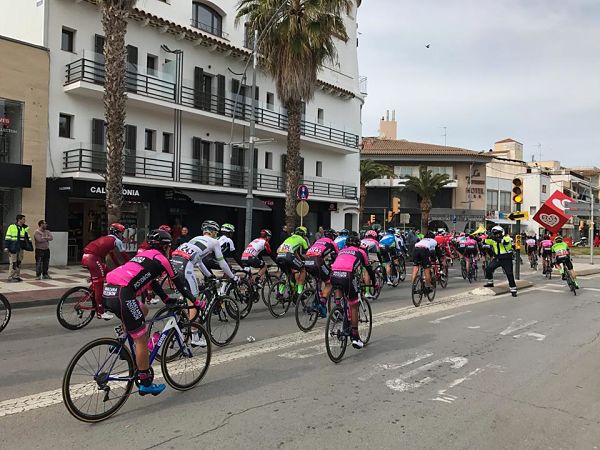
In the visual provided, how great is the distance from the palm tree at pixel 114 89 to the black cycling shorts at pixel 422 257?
8.69 meters

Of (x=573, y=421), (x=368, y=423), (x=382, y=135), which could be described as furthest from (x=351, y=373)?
(x=382, y=135)

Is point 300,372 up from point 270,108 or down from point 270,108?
down

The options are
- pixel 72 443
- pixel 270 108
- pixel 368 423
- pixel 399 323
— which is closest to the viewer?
pixel 72 443

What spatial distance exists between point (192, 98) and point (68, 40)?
5.54m

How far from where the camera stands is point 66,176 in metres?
18.8

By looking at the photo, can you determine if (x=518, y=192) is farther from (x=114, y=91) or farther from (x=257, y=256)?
(x=114, y=91)

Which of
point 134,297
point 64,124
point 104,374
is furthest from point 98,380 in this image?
point 64,124

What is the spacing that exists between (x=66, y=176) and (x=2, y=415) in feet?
51.8

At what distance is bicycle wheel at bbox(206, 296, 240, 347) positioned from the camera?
7344 mm

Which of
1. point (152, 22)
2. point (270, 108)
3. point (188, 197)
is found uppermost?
point (152, 22)

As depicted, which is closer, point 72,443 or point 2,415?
point 72,443

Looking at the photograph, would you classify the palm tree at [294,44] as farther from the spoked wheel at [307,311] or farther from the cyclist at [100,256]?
the cyclist at [100,256]

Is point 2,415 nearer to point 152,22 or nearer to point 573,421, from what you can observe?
point 573,421

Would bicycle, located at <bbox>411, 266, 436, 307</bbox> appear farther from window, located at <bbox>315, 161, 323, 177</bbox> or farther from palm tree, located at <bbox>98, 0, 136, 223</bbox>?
window, located at <bbox>315, 161, 323, 177</bbox>
